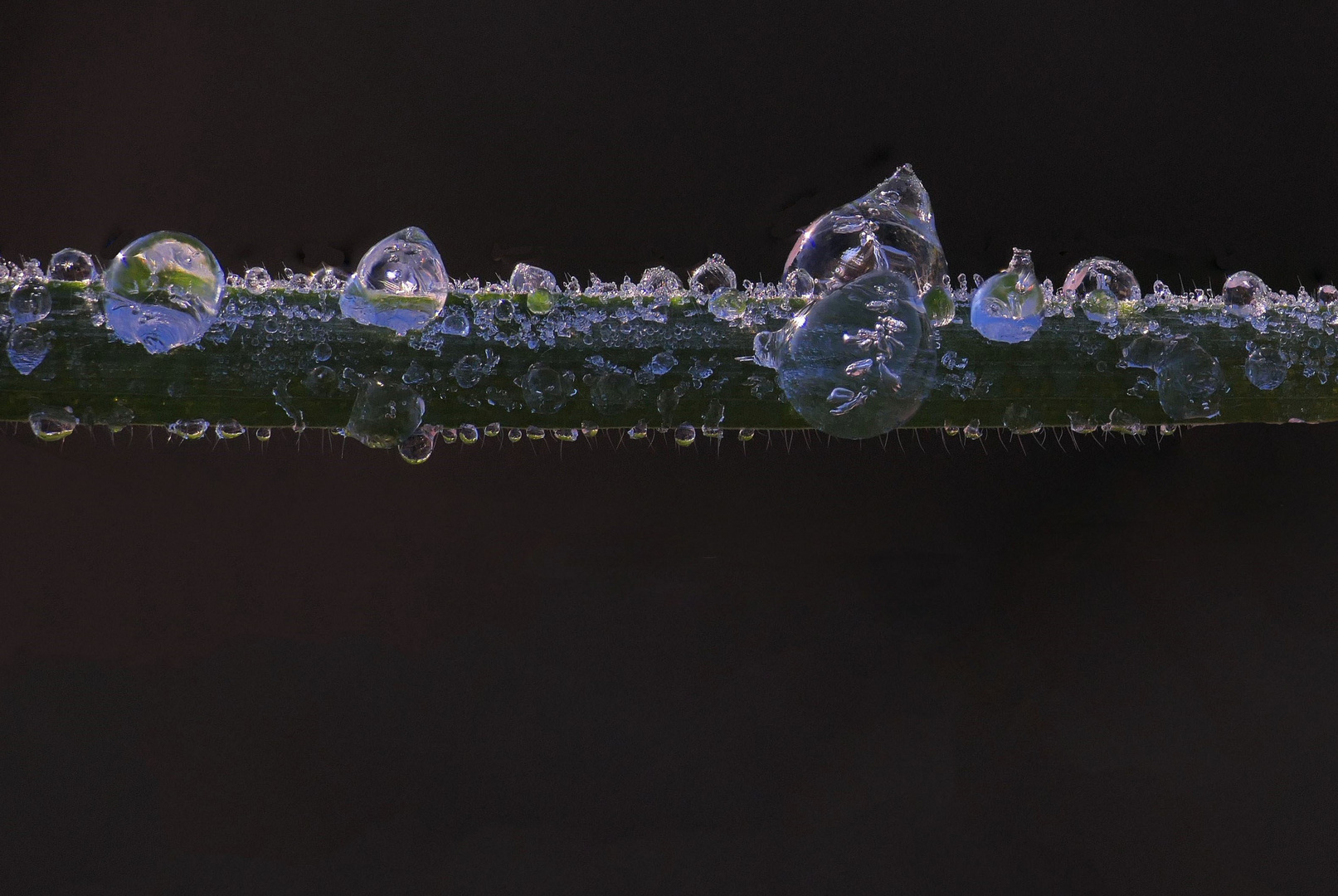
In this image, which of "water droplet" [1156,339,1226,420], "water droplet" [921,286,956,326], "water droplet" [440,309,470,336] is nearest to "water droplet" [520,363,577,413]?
"water droplet" [440,309,470,336]

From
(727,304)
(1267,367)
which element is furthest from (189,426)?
(1267,367)

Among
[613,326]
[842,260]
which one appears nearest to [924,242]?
[842,260]

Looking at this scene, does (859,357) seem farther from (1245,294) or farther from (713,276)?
(1245,294)

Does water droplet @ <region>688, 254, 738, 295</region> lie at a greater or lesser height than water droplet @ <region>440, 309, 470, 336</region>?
greater

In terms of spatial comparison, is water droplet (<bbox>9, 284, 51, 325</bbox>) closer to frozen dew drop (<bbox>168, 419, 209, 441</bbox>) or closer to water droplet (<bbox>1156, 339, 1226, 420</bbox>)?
frozen dew drop (<bbox>168, 419, 209, 441</bbox>)

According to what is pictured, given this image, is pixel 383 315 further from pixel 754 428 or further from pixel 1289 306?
pixel 1289 306

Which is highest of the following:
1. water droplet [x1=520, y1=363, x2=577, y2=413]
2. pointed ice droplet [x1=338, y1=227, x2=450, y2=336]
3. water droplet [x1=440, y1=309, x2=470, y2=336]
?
pointed ice droplet [x1=338, y1=227, x2=450, y2=336]
